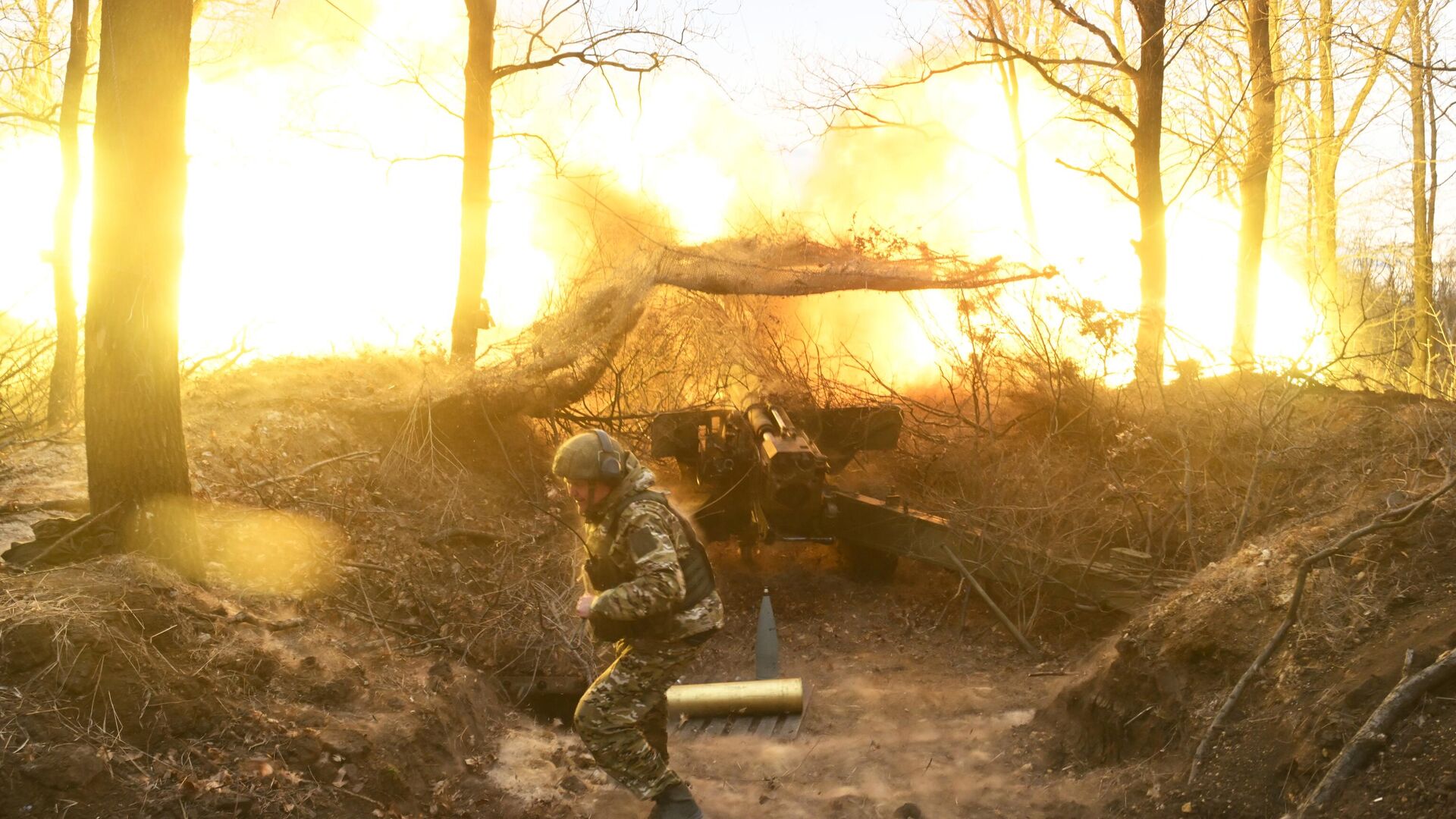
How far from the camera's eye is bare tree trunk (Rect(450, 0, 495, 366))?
14.1m

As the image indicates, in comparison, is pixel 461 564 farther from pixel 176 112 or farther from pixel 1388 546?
pixel 1388 546

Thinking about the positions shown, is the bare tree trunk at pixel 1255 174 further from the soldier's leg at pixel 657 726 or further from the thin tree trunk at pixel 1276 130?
the soldier's leg at pixel 657 726

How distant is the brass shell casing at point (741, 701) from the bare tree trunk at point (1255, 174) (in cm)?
959

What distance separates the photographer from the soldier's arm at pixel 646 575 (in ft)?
17.8

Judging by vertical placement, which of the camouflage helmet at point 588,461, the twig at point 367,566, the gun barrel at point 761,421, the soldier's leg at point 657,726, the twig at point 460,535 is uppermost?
the gun barrel at point 761,421

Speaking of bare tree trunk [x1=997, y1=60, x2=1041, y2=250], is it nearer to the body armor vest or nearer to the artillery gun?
the artillery gun

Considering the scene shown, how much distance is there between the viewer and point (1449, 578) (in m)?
5.37

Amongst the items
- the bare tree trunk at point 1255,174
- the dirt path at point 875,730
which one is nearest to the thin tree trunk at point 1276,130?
the bare tree trunk at point 1255,174

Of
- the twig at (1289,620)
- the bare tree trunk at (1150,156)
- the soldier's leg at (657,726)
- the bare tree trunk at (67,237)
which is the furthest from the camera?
the bare tree trunk at (1150,156)

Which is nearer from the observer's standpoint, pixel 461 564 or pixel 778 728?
pixel 778 728

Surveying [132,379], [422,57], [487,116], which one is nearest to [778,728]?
[132,379]

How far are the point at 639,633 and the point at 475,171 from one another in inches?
386

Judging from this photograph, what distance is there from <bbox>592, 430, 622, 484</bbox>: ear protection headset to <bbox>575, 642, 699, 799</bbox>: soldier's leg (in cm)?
90

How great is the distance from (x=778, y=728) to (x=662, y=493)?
9.24 ft
